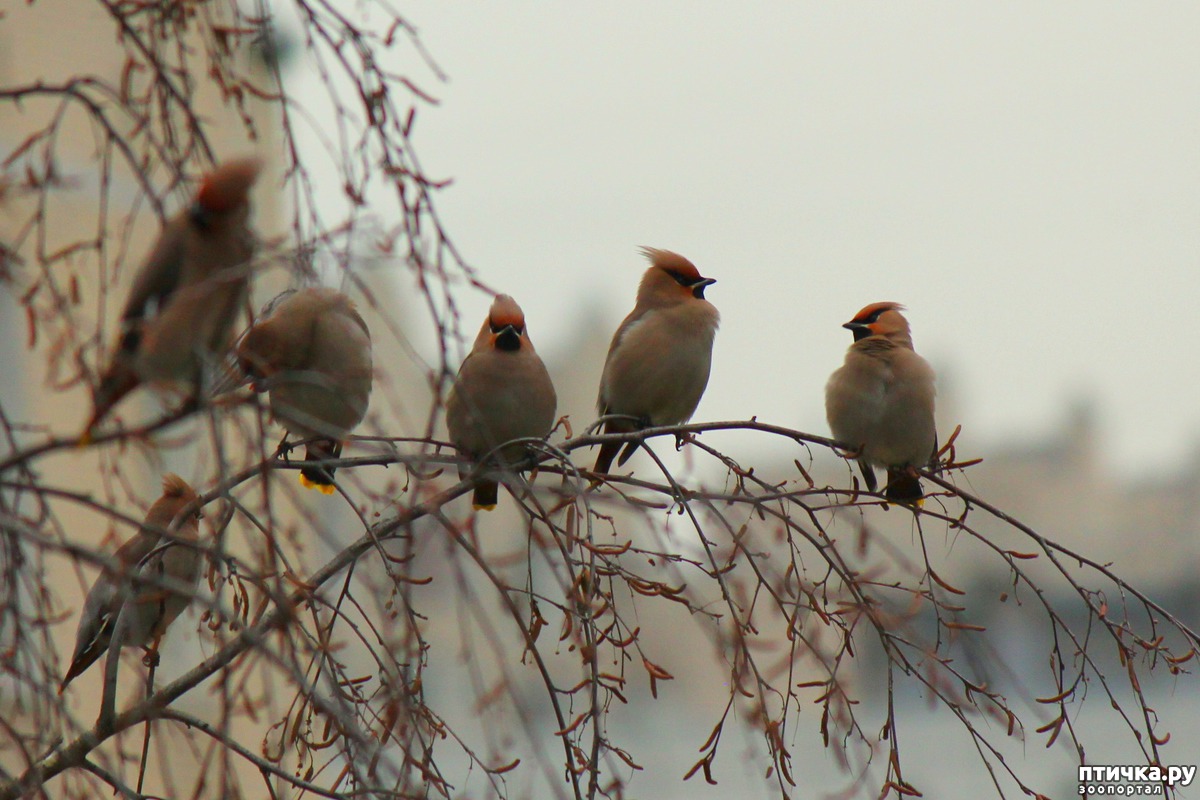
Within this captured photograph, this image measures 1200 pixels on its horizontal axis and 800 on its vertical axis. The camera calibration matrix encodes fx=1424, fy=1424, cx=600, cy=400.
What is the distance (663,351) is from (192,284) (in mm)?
2526

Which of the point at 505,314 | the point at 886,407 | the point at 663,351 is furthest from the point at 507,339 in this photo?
the point at 886,407

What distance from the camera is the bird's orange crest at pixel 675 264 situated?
5352 mm

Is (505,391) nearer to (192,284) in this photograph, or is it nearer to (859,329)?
(859,329)

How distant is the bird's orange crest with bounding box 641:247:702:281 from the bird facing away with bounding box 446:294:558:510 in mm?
915

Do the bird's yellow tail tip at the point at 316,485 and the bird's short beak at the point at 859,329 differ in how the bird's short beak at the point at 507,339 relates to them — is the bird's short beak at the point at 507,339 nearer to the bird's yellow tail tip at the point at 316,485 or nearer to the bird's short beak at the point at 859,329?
the bird's yellow tail tip at the point at 316,485

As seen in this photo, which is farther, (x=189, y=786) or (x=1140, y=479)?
(x=1140, y=479)

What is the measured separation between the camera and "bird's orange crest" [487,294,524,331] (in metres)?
4.58

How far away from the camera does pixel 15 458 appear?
196 centimetres

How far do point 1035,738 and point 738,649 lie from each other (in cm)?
1167

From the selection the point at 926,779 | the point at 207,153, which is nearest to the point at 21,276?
the point at 207,153

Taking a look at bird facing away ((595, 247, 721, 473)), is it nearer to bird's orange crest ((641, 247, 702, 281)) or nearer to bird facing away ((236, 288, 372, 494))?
bird's orange crest ((641, 247, 702, 281))

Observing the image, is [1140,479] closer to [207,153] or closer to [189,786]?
[189,786]

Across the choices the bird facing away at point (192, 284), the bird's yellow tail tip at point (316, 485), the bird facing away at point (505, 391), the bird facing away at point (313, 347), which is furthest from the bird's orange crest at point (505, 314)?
the bird facing away at point (192, 284)

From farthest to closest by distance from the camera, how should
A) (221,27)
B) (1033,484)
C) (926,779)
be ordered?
(1033,484) → (926,779) → (221,27)
